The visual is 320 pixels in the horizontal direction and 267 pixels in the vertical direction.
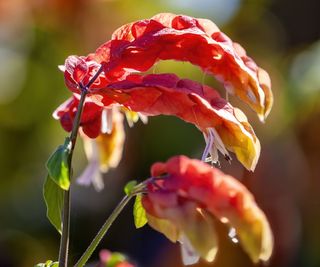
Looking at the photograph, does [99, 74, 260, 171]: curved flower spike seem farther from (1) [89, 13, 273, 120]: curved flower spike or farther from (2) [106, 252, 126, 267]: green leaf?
(2) [106, 252, 126, 267]: green leaf

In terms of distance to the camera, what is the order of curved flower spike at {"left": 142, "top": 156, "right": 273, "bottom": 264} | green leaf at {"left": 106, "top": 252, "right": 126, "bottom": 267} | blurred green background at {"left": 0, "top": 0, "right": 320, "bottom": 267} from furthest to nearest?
1. blurred green background at {"left": 0, "top": 0, "right": 320, "bottom": 267}
2. green leaf at {"left": 106, "top": 252, "right": 126, "bottom": 267}
3. curved flower spike at {"left": 142, "top": 156, "right": 273, "bottom": 264}

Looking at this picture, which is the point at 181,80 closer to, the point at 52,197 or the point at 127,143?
the point at 52,197

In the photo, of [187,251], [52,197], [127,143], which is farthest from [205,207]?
[127,143]

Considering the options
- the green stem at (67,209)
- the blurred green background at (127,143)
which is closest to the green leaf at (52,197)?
the green stem at (67,209)

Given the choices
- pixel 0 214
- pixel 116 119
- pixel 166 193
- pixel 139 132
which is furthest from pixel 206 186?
pixel 139 132

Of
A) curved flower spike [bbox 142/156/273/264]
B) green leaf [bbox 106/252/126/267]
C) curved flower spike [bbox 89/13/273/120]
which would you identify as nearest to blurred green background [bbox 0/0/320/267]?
green leaf [bbox 106/252/126/267]

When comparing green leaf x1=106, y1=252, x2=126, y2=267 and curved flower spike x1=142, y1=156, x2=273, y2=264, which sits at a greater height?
curved flower spike x1=142, y1=156, x2=273, y2=264

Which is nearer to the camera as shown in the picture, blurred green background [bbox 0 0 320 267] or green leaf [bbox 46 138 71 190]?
green leaf [bbox 46 138 71 190]
